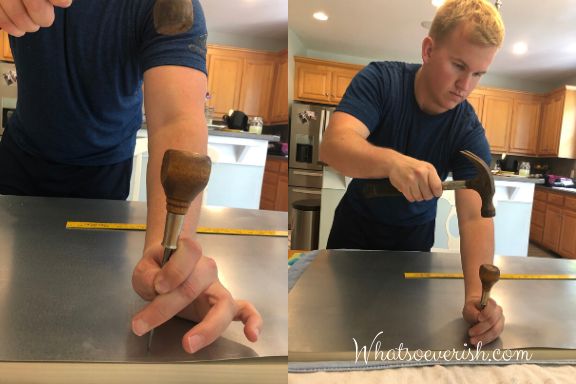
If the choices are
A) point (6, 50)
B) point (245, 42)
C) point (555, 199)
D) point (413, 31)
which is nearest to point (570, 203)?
point (555, 199)

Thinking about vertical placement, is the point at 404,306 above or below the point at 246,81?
below

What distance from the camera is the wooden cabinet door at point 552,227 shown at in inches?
16.0

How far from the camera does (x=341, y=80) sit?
35 centimetres

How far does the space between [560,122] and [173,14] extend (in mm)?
354

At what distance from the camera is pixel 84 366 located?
21 centimetres

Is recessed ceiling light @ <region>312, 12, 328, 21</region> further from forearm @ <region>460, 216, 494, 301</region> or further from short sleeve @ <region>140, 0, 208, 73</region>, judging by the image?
forearm @ <region>460, 216, 494, 301</region>

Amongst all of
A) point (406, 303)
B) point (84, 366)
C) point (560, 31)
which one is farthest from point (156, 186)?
point (560, 31)

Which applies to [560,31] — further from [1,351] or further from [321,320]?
[1,351]

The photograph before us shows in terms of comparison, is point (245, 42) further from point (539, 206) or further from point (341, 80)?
point (539, 206)

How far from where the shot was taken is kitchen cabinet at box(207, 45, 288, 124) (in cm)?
33

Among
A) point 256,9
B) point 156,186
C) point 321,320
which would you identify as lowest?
point 321,320

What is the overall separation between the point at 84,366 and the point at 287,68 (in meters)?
0.23

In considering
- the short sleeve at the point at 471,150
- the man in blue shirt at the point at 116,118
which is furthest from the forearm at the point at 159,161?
the short sleeve at the point at 471,150

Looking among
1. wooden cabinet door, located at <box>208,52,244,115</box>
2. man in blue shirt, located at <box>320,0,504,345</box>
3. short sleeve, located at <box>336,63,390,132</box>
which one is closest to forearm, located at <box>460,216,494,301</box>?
man in blue shirt, located at <box>320,0,504,345</box>
